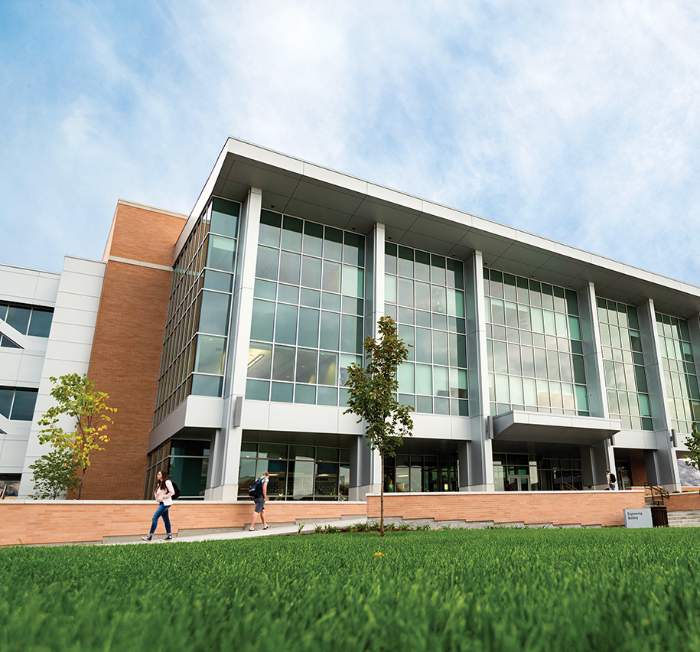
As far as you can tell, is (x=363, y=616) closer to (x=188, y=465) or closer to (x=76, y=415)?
(x=188, y=465)

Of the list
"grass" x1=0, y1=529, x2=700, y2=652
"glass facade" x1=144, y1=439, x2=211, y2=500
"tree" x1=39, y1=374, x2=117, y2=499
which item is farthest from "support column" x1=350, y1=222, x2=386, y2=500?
"grass" x1=0, y1=529, x2=700, y2=652

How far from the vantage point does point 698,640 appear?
1.21m

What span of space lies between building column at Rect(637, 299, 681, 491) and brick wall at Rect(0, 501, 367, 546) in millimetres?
28030

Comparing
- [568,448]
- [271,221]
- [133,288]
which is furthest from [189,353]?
[568,448]

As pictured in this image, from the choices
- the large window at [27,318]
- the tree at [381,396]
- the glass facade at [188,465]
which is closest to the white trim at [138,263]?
the large window at [27,318]

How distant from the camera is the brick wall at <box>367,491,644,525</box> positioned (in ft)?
74.8

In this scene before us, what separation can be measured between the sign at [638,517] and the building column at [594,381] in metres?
11.3

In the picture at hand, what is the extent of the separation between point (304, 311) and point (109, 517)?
14.4 metres

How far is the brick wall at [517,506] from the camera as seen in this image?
22.8m

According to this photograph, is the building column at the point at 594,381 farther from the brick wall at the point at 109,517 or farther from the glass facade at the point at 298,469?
the brick wall at the point at 109,517

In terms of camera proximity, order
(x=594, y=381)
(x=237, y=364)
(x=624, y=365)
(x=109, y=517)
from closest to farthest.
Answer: (x=109, y=517), (x=237, y=364), (x=594, y=381), (x=624, y=365)

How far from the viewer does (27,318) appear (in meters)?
35.4

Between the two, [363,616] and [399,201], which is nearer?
[363,616]

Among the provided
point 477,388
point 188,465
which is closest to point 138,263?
point 188,465
